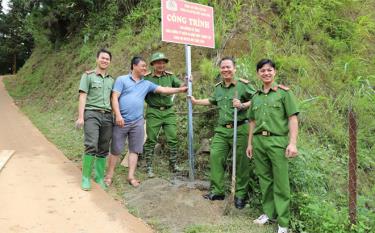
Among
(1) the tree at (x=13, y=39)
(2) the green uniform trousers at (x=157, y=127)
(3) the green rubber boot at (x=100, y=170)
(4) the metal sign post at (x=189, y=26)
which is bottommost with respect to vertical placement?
(3) the green rubber boot at (x=100, y=170)

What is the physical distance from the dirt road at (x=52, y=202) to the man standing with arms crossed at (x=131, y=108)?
58 centimetres

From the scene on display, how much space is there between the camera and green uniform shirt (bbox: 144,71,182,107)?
5.49 meters

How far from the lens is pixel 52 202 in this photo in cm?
457

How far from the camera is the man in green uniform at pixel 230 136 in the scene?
4598 millimetres

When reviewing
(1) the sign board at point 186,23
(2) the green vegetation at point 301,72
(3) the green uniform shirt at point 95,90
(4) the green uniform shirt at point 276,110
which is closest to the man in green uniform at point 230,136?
(2) the green vegetation at point 301,72

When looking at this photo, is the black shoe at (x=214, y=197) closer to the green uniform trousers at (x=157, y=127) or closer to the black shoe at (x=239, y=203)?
the black shoe at (x=239, y=203)

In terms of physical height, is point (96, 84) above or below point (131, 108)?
above

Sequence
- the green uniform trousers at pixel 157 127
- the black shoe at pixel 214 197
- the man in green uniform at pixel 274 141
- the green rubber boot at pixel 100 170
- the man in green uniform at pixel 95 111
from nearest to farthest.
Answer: the man in green uniform at pixel 274 141 < the black shoe at pixel 214 197 < the man in green uniform at pixel 95 111 < the green rubber boot at pixel 100 170 < the green uniform trousers at pixel 157 127

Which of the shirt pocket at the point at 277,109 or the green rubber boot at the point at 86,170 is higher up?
the shirt pocket at the point at 277,109

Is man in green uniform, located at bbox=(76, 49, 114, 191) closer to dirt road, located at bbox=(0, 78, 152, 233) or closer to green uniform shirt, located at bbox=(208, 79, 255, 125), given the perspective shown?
dirt road, located at bbox=(0, 78, 152, 233)

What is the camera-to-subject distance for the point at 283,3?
855cm

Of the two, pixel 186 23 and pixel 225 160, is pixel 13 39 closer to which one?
pixel 186 23

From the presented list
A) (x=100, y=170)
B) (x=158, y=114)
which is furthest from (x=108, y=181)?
(x=158, y=114)

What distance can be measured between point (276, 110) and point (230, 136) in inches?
33.3
